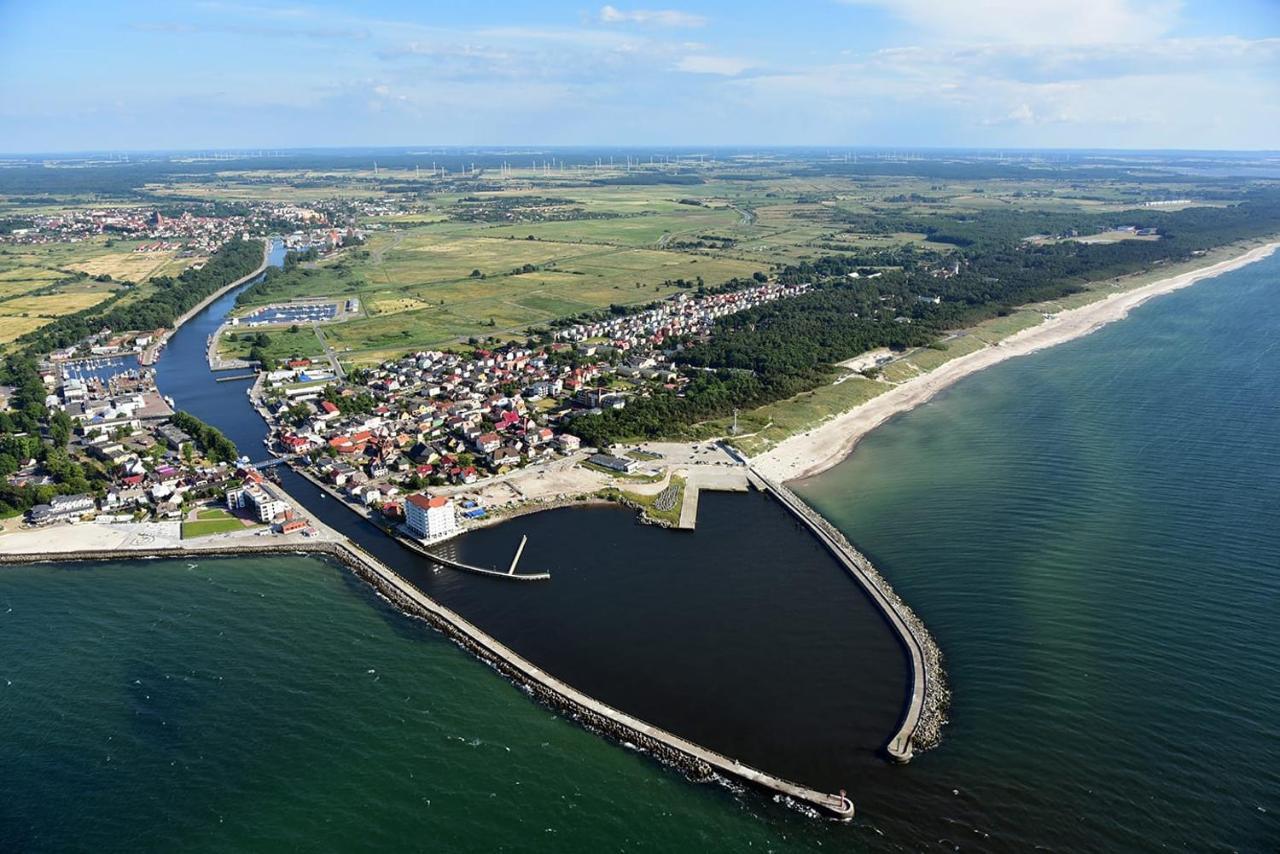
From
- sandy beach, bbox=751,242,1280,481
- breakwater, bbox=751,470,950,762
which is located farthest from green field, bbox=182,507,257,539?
breakwater, bbox=751,470,950,762

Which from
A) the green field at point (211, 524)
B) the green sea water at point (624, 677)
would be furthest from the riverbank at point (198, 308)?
the green sea water at point (624, 677)

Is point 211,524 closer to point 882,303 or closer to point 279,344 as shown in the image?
point 279,344

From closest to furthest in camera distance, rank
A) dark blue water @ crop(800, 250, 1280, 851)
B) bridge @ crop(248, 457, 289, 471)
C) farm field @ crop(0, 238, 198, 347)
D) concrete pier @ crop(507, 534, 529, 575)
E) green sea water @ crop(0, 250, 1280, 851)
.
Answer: green sea water @ crop(0, 250, 1280, 851), dark blue water @ crop(800, 250, 1280, 851), concrete pier @ crop(507, 534, 529, 575), bridge @ crop(248, 457, 289, 471), farm field @ crop(0, 238, 198, 347)

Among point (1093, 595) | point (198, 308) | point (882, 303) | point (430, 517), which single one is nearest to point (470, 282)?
point (198, 308)

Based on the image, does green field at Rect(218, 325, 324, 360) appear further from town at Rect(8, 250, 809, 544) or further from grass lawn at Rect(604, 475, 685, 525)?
grass lawn at Rect(604, 475, 685, 525)

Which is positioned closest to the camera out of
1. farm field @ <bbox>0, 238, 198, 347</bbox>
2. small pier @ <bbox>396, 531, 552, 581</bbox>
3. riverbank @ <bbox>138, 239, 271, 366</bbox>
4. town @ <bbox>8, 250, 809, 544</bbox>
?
small pier @ <bbox>396, 531, 552, 581</bbox>

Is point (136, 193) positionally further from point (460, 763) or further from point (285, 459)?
point (460, 763)
